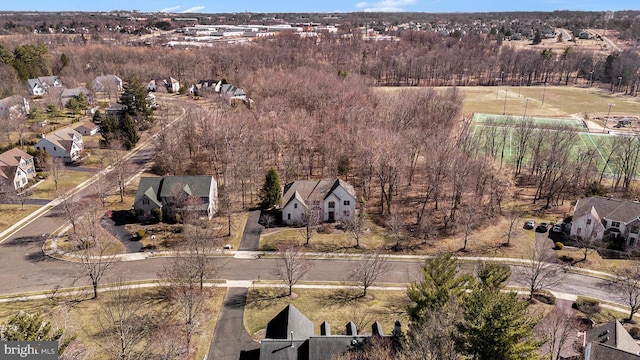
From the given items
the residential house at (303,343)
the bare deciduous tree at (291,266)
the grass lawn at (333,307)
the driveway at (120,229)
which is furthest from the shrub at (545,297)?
the driveway at (120,229)

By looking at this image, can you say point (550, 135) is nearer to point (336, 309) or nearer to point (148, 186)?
point (336, 309)

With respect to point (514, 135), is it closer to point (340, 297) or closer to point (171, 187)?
point (340, 297)

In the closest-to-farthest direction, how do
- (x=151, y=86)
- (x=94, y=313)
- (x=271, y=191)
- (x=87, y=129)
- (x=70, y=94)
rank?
(x=94, y=313) < (x=271, y=191) < (x=87, y=129) < (x=70, y=94) < (x=151, y=86)

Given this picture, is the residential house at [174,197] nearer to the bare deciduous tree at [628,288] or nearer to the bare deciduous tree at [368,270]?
the bare deciduous tree at [368,270]

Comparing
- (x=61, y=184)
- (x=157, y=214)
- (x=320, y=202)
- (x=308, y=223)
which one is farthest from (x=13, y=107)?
(x=308, y=223)

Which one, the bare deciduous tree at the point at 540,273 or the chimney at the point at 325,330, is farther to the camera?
the bare deciduous tree at the point at 540,273

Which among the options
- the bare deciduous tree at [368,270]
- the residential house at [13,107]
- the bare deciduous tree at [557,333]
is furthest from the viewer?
the residential house at [13,107]

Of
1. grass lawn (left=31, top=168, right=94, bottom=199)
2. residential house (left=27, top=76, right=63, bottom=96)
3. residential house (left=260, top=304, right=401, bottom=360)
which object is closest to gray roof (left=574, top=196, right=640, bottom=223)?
residential house (left=260, top=304, right=401, bottom=360)
